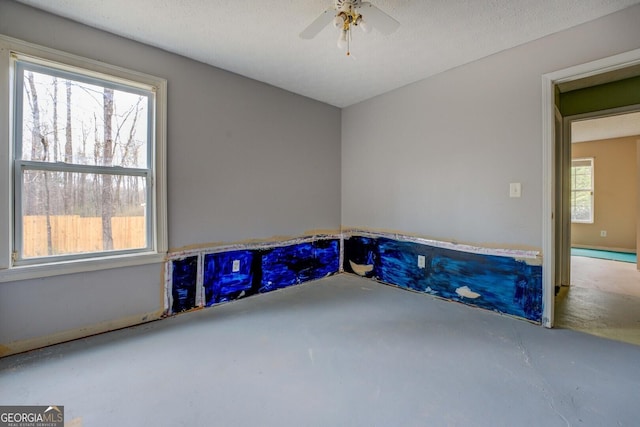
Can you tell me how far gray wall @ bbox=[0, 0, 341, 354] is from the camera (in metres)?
1.99

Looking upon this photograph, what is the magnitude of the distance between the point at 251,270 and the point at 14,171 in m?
1.98

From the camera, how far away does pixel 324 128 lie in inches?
150

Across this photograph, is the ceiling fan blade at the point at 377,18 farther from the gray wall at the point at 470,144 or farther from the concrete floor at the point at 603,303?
the concrete floor at the point at 603,303

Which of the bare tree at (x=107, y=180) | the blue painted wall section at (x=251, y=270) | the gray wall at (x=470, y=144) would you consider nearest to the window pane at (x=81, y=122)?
the bare tree at (x=107, y=180)

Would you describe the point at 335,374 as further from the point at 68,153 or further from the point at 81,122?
the point at 81,122

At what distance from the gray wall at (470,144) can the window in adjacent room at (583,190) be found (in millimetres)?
5565

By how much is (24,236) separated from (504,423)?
308cm

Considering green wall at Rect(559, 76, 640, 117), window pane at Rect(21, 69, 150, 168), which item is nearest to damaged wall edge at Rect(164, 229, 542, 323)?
window pane at Rect(21, 69, 150, 168)

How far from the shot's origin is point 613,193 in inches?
235

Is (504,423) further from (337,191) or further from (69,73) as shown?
(69,73)

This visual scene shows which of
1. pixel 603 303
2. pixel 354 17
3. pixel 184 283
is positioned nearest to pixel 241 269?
pixel 184 283

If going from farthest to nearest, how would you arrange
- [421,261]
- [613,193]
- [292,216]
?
[613,193] → [292,216] → [421,261]

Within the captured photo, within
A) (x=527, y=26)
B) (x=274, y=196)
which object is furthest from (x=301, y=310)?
(x=527, y=26)

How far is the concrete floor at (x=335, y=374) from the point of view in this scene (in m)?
1.37
